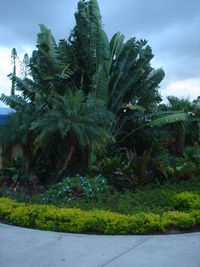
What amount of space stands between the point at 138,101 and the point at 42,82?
384 centimetres

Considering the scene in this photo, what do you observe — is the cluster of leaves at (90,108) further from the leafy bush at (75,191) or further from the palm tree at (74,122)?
the leafy bush at (75,191)

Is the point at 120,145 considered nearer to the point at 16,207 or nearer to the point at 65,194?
the point at 65,194

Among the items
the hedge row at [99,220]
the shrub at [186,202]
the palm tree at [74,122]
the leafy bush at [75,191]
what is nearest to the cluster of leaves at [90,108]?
the palm tree at [74,122]

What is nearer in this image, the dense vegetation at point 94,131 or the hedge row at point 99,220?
the hedge row at point 99,220

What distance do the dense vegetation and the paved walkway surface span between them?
0.52 m

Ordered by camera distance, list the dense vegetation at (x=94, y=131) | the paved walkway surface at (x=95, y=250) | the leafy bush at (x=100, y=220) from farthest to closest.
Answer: the dense vegetation at (x=94, y=131) < the leafy bush at (x=100, y=220) < the paved walkway surface at (x=95, y=250)

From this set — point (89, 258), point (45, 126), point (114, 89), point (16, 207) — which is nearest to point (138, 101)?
point (114, 89)

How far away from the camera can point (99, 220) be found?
662 cm

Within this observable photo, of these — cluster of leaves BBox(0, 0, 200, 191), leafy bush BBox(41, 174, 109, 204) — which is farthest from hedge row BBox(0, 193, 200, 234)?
cluster of leaves BBox(0, 0, 200, 191)

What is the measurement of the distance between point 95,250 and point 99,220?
1.13 meters

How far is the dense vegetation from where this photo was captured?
9.10 meters

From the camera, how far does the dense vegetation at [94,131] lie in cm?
910

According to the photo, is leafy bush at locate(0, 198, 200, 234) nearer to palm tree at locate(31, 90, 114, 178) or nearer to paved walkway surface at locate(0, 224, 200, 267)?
paved walkway surface at locate(0, 224, 200, 267)

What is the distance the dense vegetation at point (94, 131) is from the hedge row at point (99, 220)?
55 millimetres
